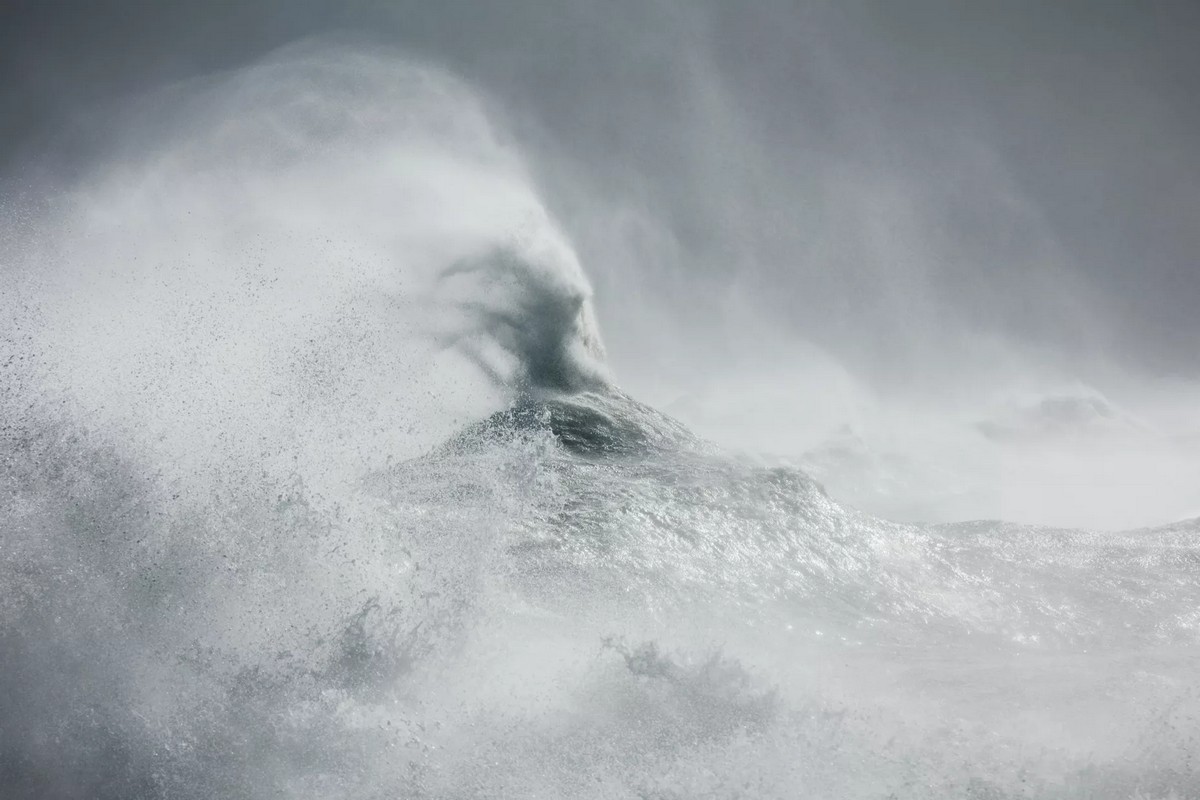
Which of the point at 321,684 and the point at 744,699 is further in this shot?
the point at 744,699

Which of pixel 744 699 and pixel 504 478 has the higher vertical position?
pixel 504 478

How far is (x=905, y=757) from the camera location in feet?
29.1

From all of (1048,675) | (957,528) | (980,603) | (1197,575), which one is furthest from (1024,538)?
(1048,675)

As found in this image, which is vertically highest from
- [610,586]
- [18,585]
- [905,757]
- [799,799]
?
[610,586]

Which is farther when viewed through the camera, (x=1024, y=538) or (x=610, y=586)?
(x=1024, y=538)

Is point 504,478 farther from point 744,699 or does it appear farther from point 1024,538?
point 1024,538

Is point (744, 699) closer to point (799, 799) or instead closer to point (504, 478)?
point (799, 799)

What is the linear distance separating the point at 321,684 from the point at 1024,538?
63.6 ft

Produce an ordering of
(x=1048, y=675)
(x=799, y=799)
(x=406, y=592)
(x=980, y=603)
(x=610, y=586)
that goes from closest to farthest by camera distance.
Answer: (x=799, y=799) → (x=406, y=592) → (x=1048, y=675) → (x=610, y=586) → (x=980, y=603)

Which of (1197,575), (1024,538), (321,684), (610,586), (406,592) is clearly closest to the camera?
(321,684)

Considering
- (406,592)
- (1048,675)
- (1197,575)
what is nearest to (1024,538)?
(1197,575)

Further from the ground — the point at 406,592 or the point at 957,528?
the point at 957,528

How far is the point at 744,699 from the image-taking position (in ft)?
32.3

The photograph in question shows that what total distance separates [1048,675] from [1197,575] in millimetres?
10261
